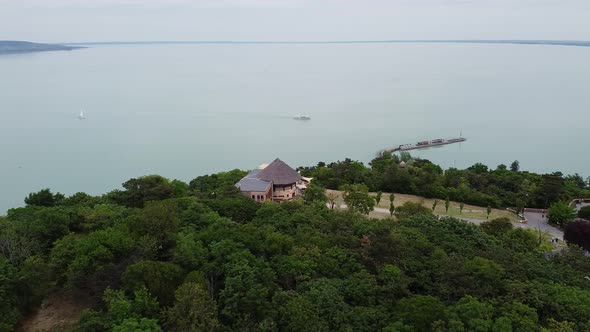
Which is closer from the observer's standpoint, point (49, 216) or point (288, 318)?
point (288, 318)

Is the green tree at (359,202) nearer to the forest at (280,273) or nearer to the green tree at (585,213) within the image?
the forest at (280,273)

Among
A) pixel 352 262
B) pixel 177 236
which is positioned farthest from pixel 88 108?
pixel 352 262

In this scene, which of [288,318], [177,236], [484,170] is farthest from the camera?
[484,170]

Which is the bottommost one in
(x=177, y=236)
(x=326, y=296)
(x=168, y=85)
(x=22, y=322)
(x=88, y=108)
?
(x=22, y=322)

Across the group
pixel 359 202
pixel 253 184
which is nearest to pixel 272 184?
pixel 253 184

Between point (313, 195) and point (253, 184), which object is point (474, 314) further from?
point (253, 184)

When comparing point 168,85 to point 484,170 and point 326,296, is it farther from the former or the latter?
point 326,296

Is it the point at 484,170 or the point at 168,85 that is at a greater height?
the point at 168,85

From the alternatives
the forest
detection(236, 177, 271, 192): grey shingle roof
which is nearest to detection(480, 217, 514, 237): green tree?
the forest
